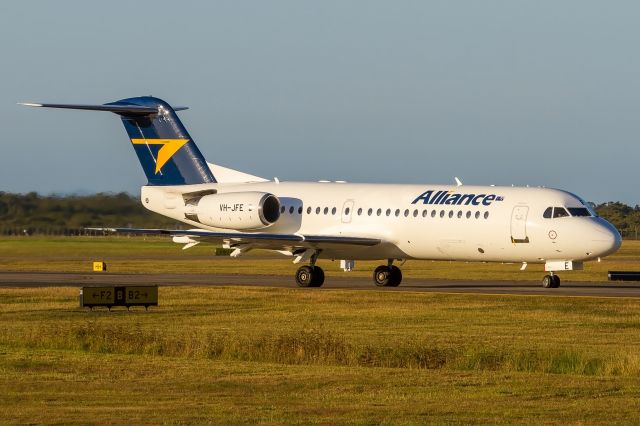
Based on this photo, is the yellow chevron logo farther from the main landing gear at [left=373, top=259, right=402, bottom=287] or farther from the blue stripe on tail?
the main landing gear at [left=373, top=259, right=402, bottom=287]

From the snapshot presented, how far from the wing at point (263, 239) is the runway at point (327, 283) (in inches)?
63.0

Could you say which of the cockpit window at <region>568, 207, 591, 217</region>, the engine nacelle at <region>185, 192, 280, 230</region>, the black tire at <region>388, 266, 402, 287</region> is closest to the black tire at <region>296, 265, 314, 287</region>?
the engine nacelle at <region>185, 192, 280, 230</region>

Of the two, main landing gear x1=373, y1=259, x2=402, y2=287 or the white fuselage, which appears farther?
main landing gear x1=373, y1=259, x2=402, y2=287

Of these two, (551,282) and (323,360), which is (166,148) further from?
(323,360)

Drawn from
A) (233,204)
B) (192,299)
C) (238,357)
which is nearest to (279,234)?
(233,204)

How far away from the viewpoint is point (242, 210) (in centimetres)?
4900

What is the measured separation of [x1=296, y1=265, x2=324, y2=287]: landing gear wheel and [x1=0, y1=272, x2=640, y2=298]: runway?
0.41 meters

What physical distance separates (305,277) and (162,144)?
9202 millimetres

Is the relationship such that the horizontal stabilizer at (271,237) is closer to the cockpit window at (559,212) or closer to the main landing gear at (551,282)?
the main landing gear at (551,282)

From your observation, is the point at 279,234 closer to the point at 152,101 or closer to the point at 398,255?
the point at 398,255

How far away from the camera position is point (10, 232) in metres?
54.7

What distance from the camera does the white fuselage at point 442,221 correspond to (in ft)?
145

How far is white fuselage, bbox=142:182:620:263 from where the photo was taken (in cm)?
4412

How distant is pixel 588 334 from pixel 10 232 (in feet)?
104
